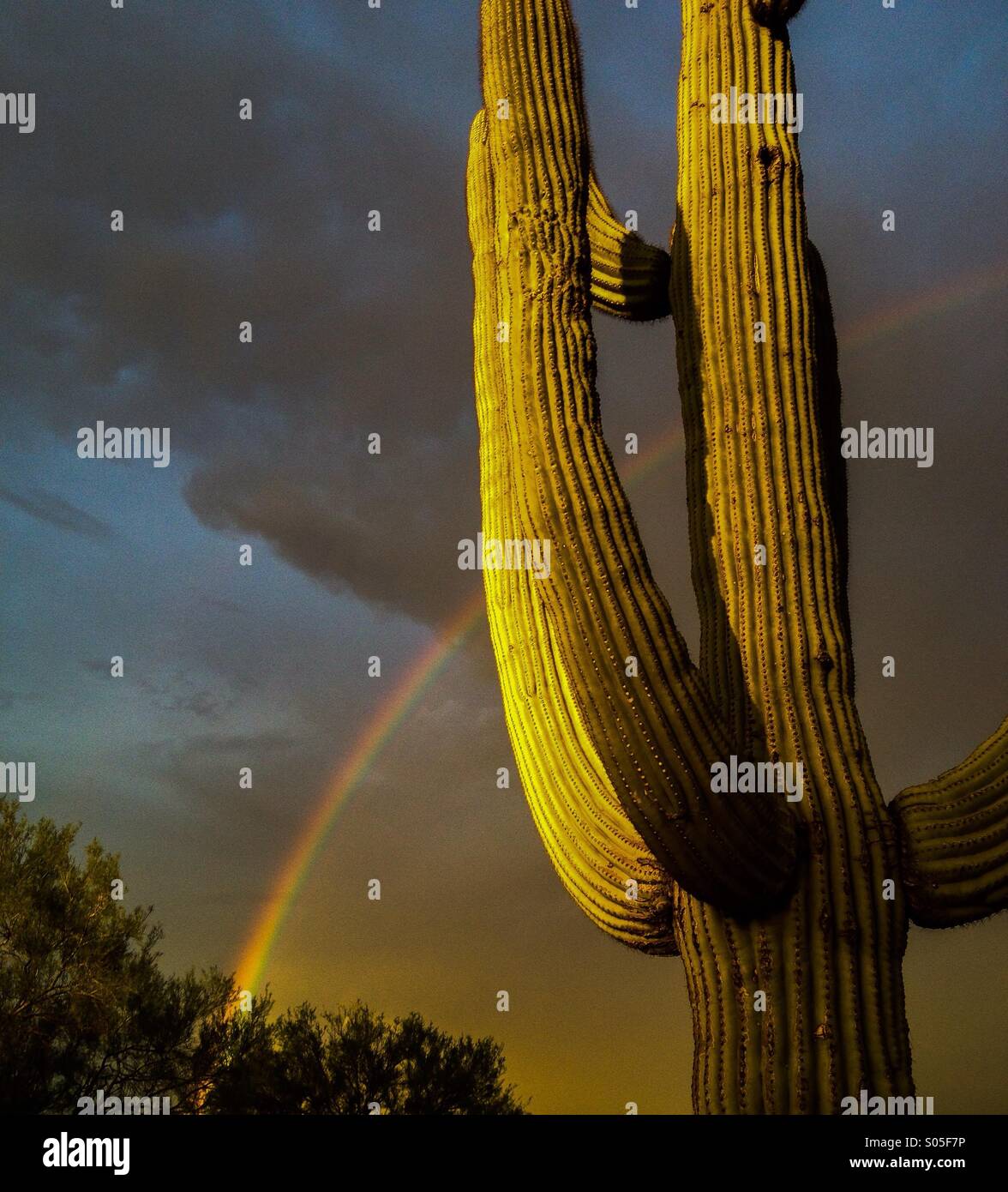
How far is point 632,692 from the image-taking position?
4094mm

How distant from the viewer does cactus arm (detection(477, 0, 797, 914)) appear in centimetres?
409

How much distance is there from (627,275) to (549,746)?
2449 millimetres

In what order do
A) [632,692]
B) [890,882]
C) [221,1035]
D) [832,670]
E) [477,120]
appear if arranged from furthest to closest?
1. [221,1035]
2. [477,120]
3. [832,670]
4. [890,882]
5. [632,692]

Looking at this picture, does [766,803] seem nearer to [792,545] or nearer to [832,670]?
[832,670]

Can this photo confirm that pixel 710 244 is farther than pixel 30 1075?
No

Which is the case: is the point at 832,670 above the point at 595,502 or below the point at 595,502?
below

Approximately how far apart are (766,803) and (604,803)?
938 millimetres

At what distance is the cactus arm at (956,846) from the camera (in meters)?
4.52

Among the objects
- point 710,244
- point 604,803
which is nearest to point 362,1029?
point 604,803

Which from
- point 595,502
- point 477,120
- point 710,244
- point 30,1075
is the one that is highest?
point 477,120

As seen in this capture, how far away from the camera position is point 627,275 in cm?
605

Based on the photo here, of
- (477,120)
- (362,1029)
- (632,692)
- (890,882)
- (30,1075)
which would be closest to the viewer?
(632,692)
